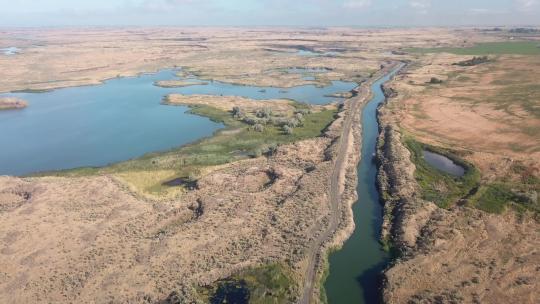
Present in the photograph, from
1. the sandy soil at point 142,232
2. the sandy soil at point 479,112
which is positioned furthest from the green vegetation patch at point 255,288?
the sandy soil at point 479,112

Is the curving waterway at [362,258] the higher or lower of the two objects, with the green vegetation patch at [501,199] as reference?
lower

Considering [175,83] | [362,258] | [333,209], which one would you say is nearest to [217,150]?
[333,209]

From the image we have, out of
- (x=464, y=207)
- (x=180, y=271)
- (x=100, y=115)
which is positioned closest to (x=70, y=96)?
(x=100, y=115)

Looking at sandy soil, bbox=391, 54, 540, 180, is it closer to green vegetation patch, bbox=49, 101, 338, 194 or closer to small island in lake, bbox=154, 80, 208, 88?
green vegetation patch, bbox=49, 101, 338, 194

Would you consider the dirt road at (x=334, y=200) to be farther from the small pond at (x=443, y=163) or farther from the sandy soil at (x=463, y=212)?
the small pond at (x=443, y=163)

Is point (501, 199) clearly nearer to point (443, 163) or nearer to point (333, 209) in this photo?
point (443, 163)

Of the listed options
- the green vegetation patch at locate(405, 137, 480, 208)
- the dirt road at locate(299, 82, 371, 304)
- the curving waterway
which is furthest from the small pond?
the dirt road at locate(299, 82, 371, 304)

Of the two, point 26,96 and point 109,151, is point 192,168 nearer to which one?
point 109,151
